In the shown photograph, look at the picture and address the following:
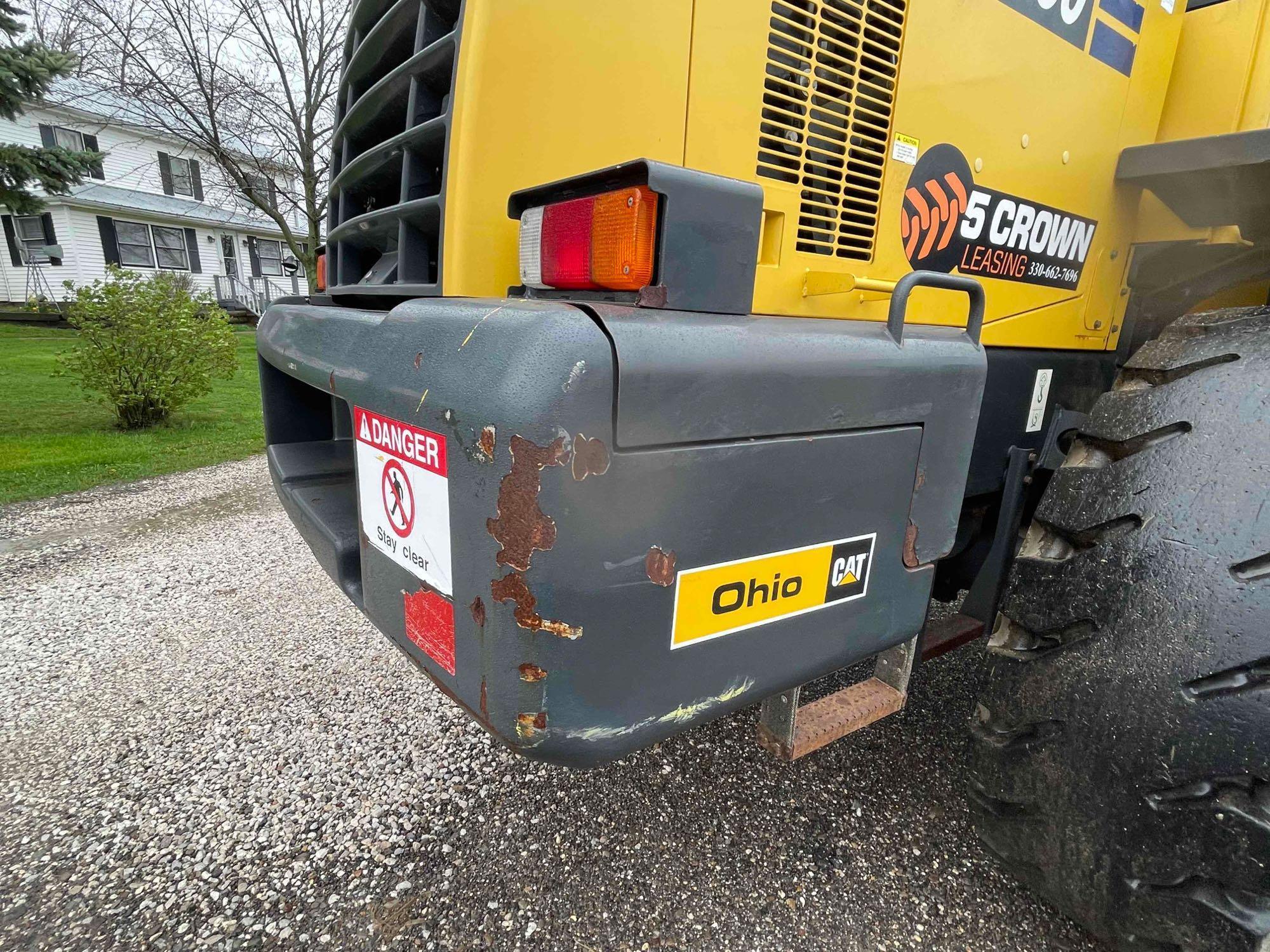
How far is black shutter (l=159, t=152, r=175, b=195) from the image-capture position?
816 inches

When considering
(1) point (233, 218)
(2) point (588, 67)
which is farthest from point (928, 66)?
(1) point (233, 218)

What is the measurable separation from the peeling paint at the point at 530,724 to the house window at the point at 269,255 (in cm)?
2606

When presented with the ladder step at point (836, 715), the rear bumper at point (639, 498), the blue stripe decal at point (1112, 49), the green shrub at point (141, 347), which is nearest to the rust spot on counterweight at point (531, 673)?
the rear bumper at point (639, 498)

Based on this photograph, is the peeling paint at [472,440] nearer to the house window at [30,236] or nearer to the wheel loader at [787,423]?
the wheel loader at [787,423]

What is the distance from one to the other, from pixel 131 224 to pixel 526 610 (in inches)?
972

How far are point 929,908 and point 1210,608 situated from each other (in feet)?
3.24

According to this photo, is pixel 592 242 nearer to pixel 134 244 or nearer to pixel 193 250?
pixel 134 244

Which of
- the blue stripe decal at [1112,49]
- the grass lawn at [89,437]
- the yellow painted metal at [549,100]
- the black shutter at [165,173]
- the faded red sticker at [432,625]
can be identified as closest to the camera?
the faded red sticker at [432,625]

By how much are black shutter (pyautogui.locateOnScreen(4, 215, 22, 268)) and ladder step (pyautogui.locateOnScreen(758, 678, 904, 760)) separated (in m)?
25.0

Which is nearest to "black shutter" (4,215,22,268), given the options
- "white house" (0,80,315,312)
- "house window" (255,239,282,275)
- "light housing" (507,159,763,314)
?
"white house" (0,80,315,312)

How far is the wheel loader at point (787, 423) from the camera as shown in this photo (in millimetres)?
945

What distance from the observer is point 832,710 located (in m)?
1.44

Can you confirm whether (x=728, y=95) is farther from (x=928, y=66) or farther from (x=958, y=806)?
(x=958, y=806)

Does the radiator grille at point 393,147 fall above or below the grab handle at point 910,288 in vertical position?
above
